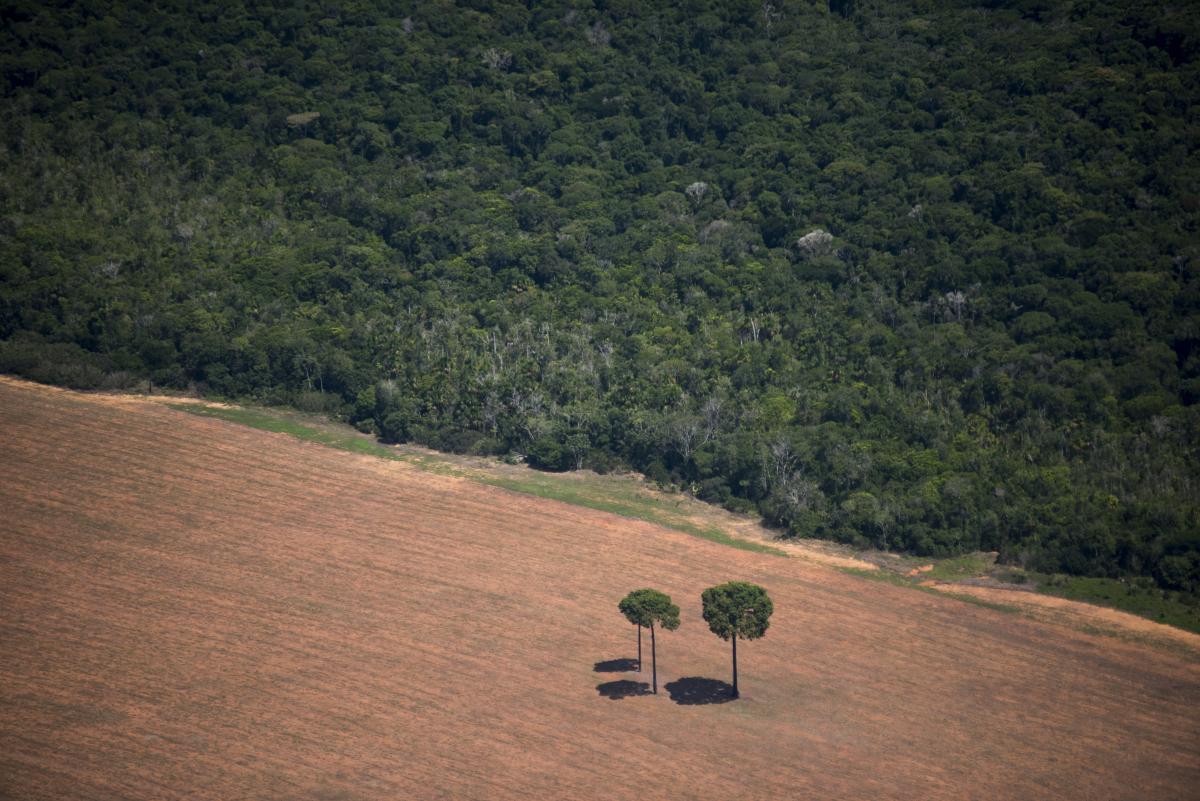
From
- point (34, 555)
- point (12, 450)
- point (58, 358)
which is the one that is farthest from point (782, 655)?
point (58, 358)

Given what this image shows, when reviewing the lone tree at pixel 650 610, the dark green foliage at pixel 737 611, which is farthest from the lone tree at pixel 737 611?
the lone tree at pixel 650 610

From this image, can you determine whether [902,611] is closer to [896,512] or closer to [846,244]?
[896,512]

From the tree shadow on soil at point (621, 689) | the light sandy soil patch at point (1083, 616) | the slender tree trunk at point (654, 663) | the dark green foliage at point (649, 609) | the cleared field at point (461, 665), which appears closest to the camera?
the cleared field at point (461, 665)

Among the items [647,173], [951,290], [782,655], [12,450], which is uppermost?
[647,173]

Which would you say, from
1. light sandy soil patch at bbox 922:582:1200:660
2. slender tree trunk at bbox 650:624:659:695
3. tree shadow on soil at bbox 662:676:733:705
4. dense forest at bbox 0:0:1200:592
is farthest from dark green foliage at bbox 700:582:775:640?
dense forest at bbox 0:0:1200:592

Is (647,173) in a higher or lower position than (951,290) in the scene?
higher

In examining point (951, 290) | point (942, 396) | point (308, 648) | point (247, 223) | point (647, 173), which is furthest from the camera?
point (647, 173)

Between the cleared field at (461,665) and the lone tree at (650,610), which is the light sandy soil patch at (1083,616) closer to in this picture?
the cleared field at (461,665)
